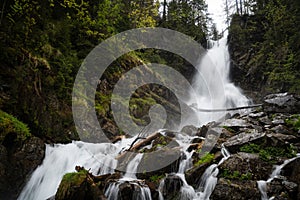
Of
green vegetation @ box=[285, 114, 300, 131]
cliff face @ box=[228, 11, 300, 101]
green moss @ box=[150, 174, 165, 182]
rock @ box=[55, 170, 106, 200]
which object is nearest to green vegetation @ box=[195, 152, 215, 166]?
green moss @ box=[150, 174, 165, 182]

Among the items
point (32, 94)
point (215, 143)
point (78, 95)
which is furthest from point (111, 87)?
point (215, 143)

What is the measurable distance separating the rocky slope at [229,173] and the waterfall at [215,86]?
890cm

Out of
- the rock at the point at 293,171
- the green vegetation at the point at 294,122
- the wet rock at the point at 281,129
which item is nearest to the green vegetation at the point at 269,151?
the rock at the point at 293,171

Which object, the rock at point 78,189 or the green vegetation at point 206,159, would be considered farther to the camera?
the green vegetation at point 206,159

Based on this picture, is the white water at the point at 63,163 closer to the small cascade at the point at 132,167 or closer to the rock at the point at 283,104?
the small cascade at the point at 132,167

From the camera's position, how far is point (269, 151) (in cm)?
675

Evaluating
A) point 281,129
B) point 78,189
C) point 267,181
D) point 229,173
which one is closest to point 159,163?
point 229,173

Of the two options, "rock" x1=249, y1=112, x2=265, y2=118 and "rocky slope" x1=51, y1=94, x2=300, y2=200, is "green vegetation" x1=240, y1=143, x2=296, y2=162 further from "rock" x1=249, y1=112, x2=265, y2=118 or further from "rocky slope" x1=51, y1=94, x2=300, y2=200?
"rock" x1=249, y1=112, x2=265, y2=118

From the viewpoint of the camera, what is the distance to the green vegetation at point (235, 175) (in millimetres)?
5820

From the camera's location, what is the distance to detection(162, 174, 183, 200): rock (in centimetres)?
622

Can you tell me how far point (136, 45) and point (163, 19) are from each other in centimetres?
683

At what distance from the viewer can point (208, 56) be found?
22547 millimetres

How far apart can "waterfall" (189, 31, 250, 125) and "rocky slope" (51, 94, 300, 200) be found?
890 cm

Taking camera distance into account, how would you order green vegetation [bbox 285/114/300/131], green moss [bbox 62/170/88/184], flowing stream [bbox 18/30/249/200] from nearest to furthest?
green moss [bbox 62/170/88/184] → flowing stream [bbox 18/30/249/200] → green vegetation [bbox 285/114/300/131]
